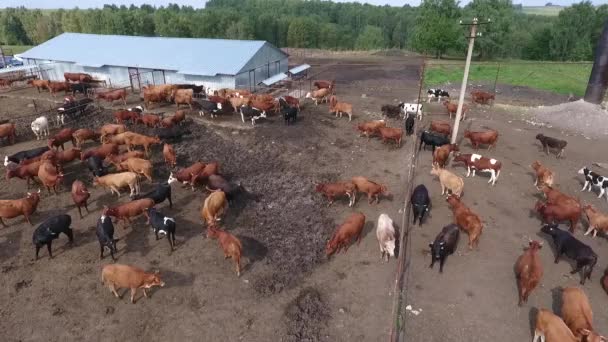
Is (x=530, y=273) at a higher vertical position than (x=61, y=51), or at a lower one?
lower

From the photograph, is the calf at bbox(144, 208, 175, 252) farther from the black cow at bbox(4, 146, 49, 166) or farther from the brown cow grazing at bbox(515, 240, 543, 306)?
the brown cow grazing at bbox(515, 240, 543, 306)

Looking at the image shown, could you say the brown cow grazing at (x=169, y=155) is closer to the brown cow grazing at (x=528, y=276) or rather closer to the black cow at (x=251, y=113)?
the black cow at (x=251, y=113)

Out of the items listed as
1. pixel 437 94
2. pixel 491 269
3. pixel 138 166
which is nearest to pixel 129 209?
pixel 138 166

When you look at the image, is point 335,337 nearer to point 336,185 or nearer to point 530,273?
point 530,273

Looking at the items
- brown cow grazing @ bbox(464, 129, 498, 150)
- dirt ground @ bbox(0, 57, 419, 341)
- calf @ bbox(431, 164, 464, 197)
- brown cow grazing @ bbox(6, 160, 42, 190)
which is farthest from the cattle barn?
calf @ bbox(431, 164, 464, 197)

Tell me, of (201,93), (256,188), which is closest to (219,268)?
(256,188)

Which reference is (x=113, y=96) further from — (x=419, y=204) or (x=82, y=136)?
(x=419, y=204)
